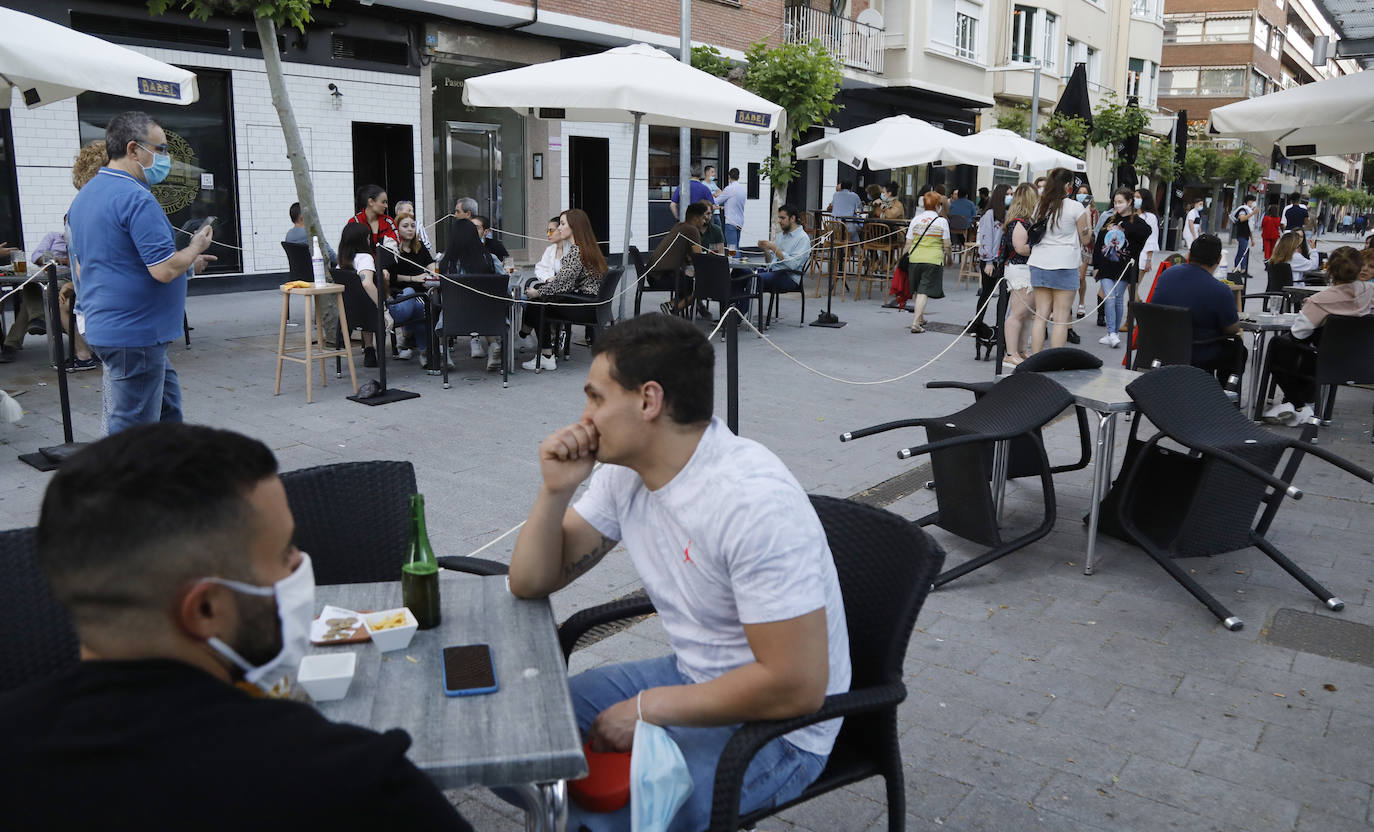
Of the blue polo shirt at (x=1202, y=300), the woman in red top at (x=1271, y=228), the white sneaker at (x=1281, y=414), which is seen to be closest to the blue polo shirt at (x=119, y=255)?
the blue polo shirt at (x=1202, y=300)

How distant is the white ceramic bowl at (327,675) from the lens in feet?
6.23

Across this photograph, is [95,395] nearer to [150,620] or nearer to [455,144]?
[150,620]

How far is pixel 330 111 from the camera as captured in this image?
51.2 feet

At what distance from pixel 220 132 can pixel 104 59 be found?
23.2 feet

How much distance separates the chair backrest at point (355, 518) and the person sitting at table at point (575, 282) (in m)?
6.70

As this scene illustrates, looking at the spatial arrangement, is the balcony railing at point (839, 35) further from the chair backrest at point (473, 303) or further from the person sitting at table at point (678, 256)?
the chair backrest at point (473, 303)

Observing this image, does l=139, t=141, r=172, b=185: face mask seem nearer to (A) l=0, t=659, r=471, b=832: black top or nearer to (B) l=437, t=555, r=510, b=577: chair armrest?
(B) l=437, t=555, r=510, b=577: chair armrest

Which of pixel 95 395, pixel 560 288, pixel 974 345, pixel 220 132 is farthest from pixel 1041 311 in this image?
pixel 220 132

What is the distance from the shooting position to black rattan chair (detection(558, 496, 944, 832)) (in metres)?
2.08

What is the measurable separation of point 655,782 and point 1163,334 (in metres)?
6.43

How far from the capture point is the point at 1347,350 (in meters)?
7.62

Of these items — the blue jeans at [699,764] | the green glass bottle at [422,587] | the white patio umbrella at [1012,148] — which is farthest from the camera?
the white patio umbrella at [1012,148]

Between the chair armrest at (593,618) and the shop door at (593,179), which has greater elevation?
the shop door at (593,179)

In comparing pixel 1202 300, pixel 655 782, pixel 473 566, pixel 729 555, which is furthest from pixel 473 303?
pixel 655 782
